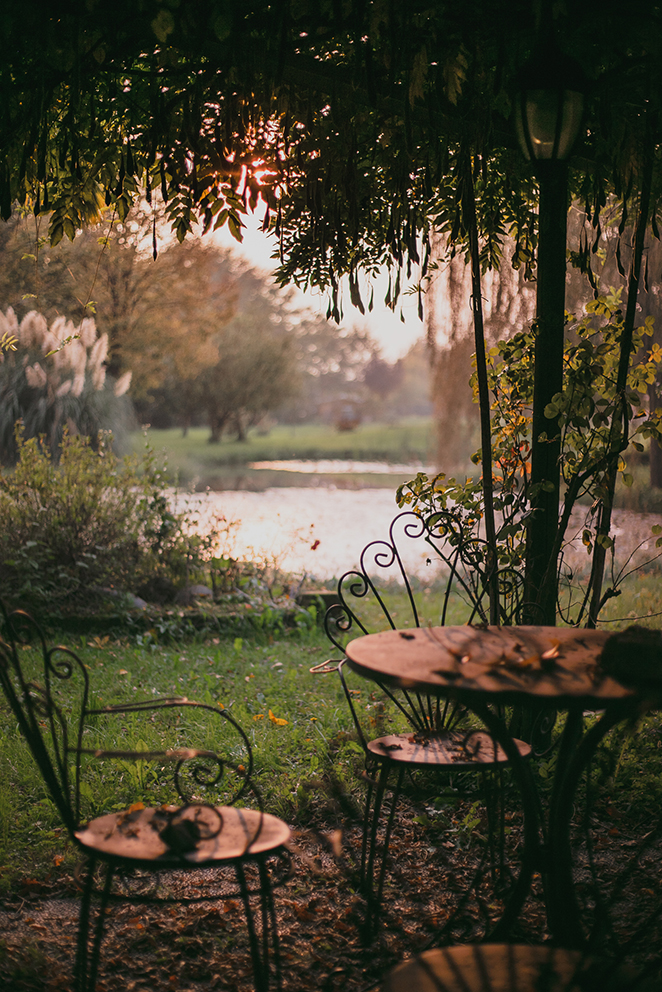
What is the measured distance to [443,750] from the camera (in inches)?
84.7

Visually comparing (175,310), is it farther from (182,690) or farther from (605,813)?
(605,813)

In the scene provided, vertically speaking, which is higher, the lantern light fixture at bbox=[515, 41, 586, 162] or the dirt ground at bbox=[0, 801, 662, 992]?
the lantern light fixture at bbox=[515, 41, 586, 162]

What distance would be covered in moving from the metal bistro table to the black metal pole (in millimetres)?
846

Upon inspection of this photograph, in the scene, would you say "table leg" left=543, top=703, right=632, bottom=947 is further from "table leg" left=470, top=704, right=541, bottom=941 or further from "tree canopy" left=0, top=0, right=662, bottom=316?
"tree canopy" left=0, top=0, right=662, bottom=316

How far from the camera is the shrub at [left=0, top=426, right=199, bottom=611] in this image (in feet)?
17.1

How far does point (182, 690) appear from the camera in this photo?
4008 mm

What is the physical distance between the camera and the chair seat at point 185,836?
4.87ft

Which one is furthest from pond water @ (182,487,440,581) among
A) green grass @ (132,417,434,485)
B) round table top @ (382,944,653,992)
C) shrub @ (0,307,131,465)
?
round table top @ (382,944,653,992)

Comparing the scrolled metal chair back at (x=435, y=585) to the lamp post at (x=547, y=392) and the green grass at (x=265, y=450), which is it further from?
the green grass at (x=265, y=450)

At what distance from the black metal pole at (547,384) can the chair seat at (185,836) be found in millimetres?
1491

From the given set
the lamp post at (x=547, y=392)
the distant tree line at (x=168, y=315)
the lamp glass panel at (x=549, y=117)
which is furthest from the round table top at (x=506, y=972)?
the distant tree line at (x=168, y=315)

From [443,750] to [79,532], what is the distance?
3877 millimetres

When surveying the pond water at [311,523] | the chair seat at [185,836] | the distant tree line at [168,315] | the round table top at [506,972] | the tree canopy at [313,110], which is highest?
the distant tree line at [168,315]

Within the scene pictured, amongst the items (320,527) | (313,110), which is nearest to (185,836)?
(313,110)
